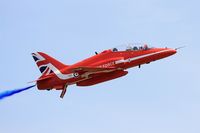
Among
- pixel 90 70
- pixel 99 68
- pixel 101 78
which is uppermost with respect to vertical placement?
pixel 99 68

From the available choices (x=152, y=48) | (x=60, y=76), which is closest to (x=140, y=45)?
(x=152, y=48)

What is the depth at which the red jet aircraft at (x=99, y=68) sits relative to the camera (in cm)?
11400

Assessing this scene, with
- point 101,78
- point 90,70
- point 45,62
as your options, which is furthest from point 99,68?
point 45,62

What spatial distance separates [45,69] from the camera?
11581cm

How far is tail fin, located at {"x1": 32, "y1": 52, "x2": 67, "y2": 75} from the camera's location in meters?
116

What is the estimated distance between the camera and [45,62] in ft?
383

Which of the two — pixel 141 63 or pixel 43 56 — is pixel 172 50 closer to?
pixel 141 63

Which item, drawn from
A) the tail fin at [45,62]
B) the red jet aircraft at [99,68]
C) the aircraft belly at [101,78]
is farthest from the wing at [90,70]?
the tail fin at [45,62]

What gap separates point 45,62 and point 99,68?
6644 millimetres

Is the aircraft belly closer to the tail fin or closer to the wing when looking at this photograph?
the wing

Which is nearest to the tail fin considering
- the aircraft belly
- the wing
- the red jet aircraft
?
the red jet aircraft

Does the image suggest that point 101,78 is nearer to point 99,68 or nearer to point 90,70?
point 99,68

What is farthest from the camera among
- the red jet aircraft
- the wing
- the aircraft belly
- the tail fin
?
the tail fin

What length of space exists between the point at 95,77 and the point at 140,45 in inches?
231
